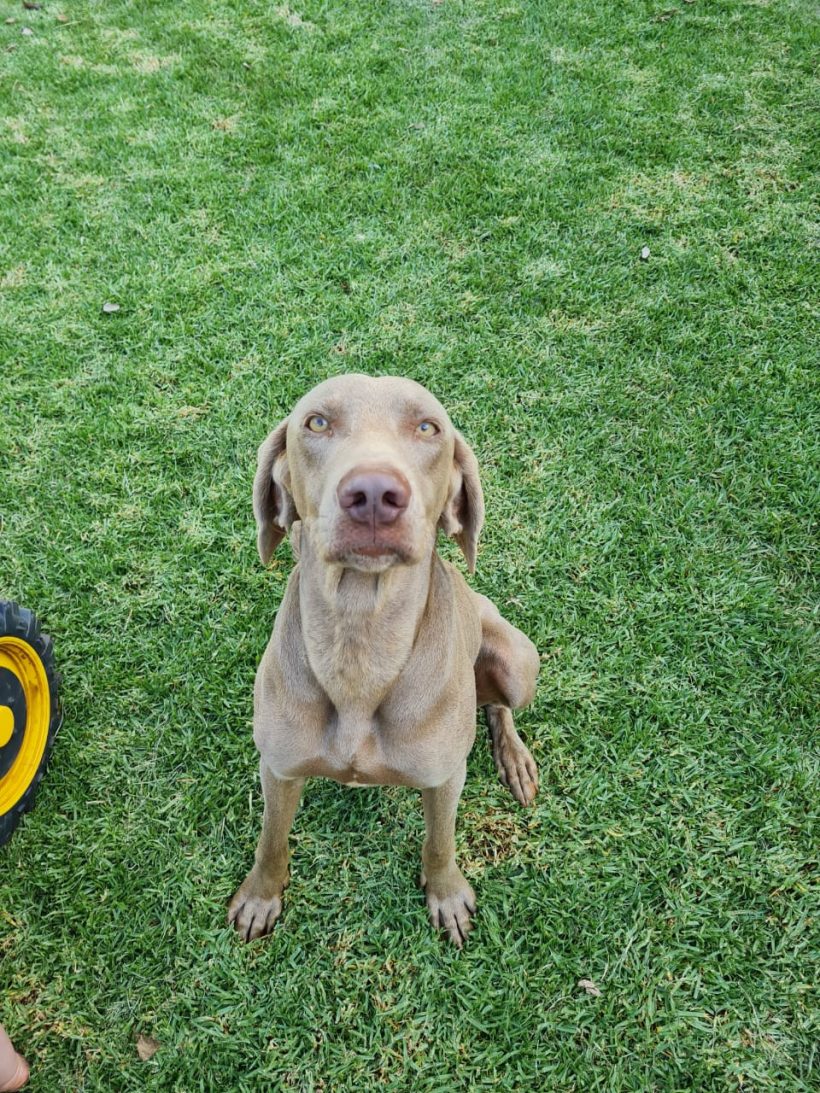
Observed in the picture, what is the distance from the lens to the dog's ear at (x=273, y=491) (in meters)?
2.24

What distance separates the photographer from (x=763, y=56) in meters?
6.55

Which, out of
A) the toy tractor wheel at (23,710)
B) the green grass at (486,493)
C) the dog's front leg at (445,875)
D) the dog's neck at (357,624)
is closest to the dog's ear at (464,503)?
the dog's neck at (357,624)

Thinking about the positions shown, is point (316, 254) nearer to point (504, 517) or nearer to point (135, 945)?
point (504, 517)

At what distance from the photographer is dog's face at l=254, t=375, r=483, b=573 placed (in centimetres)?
180

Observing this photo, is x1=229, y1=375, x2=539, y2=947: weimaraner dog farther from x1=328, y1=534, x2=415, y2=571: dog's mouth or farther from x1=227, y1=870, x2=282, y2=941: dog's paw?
x1=227, y1=870, x2=282, y2=941: dog's paw

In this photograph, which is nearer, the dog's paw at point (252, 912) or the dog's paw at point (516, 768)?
the dog's paw at point (252, 912)

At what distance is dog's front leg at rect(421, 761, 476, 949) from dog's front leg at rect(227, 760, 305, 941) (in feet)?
1.56

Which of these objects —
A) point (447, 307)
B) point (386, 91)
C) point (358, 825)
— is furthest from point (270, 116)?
point (358, 825)

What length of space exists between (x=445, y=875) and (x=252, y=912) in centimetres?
73

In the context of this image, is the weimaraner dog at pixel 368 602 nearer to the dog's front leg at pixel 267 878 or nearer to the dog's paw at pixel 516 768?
the dog's front leg at pixel 267 878

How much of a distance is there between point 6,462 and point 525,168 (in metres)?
4.16

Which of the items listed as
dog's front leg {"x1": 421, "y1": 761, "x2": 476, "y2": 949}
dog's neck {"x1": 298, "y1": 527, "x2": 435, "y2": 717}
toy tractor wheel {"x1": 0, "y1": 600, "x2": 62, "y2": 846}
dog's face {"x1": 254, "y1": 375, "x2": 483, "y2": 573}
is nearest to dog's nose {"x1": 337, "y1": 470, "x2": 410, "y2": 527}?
dog's face {"x1": 254, "y1": 375, "x2": 483, "y2": 573}

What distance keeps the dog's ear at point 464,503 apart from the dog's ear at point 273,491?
49 centimetres

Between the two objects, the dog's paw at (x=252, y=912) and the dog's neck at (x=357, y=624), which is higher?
the dog's neck at (x=357, y=624)
